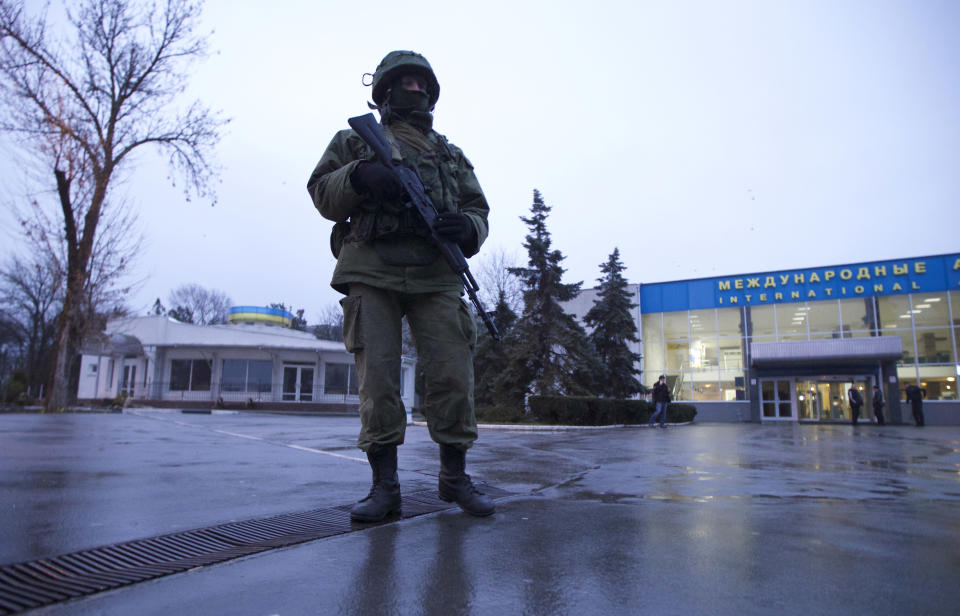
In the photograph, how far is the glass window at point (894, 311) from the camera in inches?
1206

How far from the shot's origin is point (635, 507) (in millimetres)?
2770

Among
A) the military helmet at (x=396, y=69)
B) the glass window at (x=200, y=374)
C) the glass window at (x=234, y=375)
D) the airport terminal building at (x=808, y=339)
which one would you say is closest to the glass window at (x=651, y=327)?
the airport terminal building at (x=808, y=339)

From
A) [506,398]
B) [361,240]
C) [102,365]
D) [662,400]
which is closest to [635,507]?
[361,240]

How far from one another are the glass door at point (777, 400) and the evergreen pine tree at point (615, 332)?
943 cm

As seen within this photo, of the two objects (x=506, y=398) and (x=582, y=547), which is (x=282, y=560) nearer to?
(x=582, y=547)

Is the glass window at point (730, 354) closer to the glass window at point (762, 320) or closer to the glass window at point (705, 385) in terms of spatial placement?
the glass window at point (705, 385)

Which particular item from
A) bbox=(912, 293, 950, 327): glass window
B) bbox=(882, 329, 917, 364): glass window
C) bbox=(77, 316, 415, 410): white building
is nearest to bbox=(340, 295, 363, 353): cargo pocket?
bbox=(77, 316, 415, 410): white building

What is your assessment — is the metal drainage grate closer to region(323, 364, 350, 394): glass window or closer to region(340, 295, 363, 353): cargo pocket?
region(340, 295, 363, 353): cargo pocket

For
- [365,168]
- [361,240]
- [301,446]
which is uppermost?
[365,168]

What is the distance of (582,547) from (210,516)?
1.59 meters

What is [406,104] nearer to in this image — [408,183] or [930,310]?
[408,183]

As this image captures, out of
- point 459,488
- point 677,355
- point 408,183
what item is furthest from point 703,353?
point 408,183

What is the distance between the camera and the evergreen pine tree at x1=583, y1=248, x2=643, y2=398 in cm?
2709

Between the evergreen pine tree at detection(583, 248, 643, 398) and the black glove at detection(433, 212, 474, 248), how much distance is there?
2441cm
